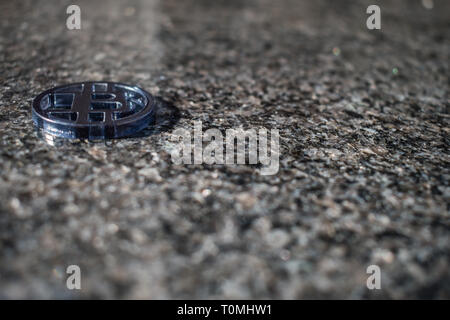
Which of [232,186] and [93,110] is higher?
[93,110]

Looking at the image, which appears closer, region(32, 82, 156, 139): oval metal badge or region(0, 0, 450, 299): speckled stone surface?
region(0, 0, 450, 299): speckled stone surface

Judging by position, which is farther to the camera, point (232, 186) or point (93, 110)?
point (93, 110)

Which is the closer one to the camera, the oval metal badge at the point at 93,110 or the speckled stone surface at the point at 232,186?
the speckled stone surface at the point at 232,186

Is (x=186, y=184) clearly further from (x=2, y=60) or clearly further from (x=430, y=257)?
(x=2, y=60)
